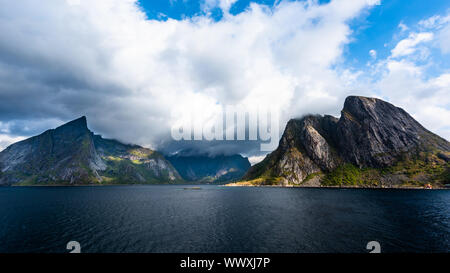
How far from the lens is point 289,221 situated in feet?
222

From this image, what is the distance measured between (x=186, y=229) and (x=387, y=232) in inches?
2256

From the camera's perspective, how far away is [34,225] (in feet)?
213
